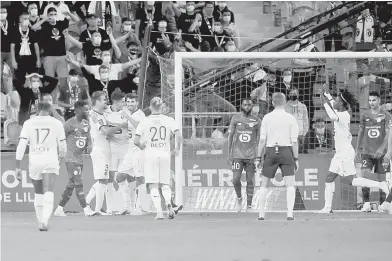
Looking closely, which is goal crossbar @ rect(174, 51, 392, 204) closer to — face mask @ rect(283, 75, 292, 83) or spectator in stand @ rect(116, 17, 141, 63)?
face mask @ rect(283, 75, 292, 83)

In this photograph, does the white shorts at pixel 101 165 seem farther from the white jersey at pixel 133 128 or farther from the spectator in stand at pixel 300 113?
the spectator in stand at pixel 300 113

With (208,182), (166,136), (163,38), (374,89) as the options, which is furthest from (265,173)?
(163,38)

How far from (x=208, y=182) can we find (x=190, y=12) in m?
5.78

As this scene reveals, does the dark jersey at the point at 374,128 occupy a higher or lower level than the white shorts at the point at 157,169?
higher

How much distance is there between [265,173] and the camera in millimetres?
15508

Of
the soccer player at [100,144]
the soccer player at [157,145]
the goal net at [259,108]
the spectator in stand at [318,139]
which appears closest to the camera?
the soccer player at [157,145]

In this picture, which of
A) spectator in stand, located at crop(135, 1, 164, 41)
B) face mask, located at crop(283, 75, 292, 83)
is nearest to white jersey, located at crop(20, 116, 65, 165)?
face mask, located at crop(283, 75, 292, 83)

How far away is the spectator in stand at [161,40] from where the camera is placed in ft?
74.5

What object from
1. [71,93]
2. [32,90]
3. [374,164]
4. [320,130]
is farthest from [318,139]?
[32,90]

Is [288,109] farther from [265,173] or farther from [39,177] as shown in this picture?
[39,177]

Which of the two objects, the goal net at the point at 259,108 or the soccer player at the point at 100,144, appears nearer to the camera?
the soccer player at the point at 100,144

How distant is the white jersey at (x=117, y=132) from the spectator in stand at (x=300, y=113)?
3.60 meters

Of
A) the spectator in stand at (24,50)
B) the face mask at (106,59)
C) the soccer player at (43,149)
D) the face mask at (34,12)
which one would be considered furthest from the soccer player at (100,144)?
the face mask at (34,12)

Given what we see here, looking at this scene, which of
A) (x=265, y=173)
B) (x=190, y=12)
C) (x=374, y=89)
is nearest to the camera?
(x=265, y=173)
